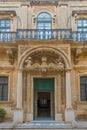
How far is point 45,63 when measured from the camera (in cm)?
1562

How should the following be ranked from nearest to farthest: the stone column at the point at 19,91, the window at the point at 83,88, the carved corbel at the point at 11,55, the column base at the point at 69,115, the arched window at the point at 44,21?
the column base at the point at 69,115 → the stone column at the point at 19,91 → the carved corbel at the point at 11,55 → the window at the point at 83,88 → the arched window at the point at 44,21

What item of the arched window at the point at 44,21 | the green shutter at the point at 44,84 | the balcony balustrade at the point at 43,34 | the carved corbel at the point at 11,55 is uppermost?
the arched window at the point at 44,21

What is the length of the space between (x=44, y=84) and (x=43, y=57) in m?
2.03

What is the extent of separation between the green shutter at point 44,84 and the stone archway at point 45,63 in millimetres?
741

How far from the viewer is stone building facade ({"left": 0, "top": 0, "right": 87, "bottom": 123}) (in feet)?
49.0

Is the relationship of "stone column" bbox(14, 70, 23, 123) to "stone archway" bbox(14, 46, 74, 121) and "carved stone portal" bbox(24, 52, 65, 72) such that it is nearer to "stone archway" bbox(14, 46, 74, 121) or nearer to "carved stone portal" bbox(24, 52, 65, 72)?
"stone archway" bbox(14, 46, 74, 121)

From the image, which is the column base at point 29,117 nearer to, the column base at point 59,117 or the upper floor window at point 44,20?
the column base at point 59,117

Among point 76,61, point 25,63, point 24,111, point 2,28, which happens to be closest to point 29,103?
point 24,111

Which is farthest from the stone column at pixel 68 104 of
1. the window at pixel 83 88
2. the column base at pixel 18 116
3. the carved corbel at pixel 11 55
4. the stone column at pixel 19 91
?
the carved corbel at pixel 11 55

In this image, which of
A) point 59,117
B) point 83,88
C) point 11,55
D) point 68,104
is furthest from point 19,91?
point 83,88

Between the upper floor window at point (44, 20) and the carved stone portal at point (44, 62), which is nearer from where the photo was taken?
the carved stone portal at point (44, 62)

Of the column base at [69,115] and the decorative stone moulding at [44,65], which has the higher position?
the decorative stone moulding at [44,65]

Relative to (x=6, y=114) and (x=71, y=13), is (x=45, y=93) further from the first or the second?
(x=71, y=13)

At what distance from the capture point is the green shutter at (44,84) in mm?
16281
